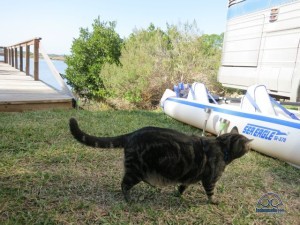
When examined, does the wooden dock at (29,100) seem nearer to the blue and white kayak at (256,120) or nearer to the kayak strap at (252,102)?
the blue and white kayak at (256,120)

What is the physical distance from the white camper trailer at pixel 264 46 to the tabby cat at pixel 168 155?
117 inches

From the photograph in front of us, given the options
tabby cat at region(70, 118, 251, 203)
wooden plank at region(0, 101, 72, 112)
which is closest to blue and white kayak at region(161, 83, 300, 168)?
tabby cat at region(70, 118, 251, 203)

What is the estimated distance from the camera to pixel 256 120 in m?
4.18

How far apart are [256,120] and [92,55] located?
38.7ft

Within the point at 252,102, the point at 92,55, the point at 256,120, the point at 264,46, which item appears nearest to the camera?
the point at 256,120

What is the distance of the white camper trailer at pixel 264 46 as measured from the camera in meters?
4.93

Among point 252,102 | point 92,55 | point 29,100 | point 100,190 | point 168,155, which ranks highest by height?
point 92,55

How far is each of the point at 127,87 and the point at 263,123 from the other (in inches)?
314

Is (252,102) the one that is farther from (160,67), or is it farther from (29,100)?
(160,67)

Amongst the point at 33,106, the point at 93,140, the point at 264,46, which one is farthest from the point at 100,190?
the point at 264,46

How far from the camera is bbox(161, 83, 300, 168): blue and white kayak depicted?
3723mm

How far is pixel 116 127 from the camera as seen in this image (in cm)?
511

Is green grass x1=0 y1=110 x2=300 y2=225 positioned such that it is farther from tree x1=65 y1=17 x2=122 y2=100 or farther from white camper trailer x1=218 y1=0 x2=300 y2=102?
tree x1=65 y1=17 x2=122 y2=100

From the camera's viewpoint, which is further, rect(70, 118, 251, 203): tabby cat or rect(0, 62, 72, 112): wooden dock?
rect(0, 62, 72, 112): wooden dock
